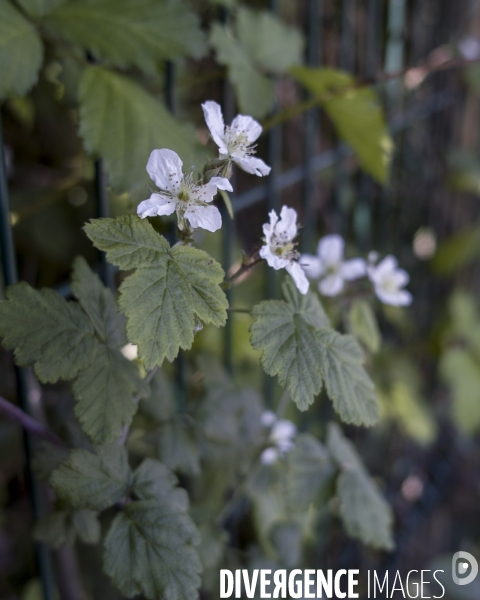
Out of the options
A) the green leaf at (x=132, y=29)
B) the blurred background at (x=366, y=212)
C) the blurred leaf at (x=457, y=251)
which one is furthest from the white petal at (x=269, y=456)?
the blurred leaf at (x=457, y=251)

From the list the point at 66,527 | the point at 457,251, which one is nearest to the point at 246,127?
the point at 66,527

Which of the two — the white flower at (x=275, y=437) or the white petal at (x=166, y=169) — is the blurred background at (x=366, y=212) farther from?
the white petal at (x=166, y=169)

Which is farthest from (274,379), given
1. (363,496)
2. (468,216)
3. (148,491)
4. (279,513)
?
(468,216)

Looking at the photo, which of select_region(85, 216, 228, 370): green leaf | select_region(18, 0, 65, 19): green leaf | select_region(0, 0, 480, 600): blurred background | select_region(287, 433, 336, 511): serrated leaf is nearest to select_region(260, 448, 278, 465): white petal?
select_region(287, 433, 336, 511): serrated leaf

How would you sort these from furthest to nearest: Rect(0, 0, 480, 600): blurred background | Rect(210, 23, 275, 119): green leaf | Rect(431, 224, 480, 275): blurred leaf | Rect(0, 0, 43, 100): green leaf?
Rect(431, 224, 480, 275): blurred leaf, Rect(0, 0, 480, 600): blurred background, Rect(210, 23, 275, 119): green leaf, Rect(0, 0, 43, 100): green leaf

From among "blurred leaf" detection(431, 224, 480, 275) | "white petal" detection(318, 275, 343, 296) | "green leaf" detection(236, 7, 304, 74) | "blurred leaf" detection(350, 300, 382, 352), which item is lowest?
"blurred leaf" detection(350, 300, 382, 352)

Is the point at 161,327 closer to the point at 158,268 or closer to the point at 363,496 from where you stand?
the point at 158,268

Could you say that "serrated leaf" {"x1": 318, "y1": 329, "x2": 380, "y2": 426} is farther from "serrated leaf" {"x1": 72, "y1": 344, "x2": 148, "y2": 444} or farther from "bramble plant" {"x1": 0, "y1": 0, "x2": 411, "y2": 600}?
"serrated leaf" {"x1": 72, "y1": 344, "x2": 148, "y2": 444}

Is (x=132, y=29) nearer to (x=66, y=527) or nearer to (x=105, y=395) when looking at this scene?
(x=105, y=395)
